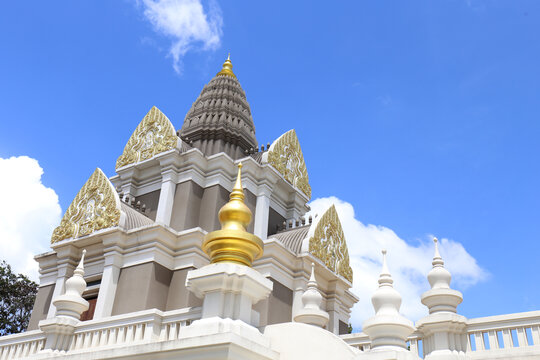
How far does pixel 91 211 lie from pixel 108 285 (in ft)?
10.4

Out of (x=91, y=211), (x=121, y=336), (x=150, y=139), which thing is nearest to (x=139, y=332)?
(x=121, y=336)

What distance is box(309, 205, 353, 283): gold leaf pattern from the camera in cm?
2016

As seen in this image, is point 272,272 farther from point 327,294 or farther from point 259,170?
point 259,170

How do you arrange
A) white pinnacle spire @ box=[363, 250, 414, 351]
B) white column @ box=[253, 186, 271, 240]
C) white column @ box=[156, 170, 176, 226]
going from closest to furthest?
white pinnacle spire @ box=[363, 250, 414, 351] → white column @ box=[156, 170, 176, 226] → white column @ box=[253, 186, 271, 240]

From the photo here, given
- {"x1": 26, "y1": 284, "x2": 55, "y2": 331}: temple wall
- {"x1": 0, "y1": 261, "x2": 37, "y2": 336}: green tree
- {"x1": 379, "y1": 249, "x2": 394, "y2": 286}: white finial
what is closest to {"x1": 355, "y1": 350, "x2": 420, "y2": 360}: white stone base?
{"x1": 379, "y1": 249, "x2": 394, "y2": 286}: white finial

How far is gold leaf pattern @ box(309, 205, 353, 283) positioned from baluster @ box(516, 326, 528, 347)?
10.9 m

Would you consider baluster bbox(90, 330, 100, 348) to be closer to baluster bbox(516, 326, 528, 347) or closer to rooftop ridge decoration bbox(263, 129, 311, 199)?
baluster bbox(516, 326, 528, 347)

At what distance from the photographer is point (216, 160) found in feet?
71.3

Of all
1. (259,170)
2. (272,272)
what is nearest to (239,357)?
(272,272)

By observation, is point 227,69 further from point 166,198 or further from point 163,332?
point 163,332

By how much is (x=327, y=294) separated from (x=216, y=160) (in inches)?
252

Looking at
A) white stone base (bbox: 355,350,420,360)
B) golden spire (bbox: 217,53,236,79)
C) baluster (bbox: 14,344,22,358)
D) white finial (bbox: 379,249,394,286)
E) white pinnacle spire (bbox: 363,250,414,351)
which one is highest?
golden spire (bbox: 217,53,236,79)

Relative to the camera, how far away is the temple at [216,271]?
807cm

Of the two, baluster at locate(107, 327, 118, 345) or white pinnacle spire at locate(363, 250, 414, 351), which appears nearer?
white pinnacle spire at locate(363, 250, 414, 351)
